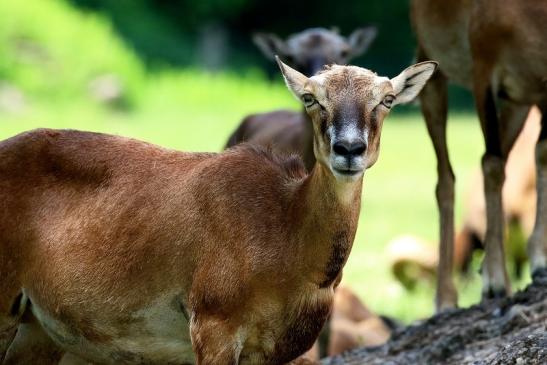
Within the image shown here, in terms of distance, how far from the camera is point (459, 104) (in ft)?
105

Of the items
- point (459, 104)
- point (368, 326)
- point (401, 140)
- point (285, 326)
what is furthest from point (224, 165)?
point (459, 104)

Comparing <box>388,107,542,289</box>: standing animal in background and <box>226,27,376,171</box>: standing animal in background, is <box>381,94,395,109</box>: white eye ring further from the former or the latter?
<box>388,107,542,289</box>: standing animal in background

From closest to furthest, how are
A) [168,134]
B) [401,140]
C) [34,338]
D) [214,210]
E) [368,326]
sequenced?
[214,210]
[34,338]
[368,326]
[168,134]
[401,140]

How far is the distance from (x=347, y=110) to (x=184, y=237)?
114cm

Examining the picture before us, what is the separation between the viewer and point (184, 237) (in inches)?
279

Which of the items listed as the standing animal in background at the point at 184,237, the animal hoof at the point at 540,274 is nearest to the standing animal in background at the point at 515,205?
the animal hoof at the point at 540,274

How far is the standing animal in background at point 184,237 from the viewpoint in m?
6.79

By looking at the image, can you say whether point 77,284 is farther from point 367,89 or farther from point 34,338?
point 367,89

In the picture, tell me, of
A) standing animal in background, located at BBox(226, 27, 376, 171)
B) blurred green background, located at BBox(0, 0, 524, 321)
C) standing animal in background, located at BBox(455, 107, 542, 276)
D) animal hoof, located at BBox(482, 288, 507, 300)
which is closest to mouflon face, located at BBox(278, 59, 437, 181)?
animal hoof, located at BBox(482, 288, 507, 300)

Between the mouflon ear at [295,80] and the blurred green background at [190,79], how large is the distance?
941 cm

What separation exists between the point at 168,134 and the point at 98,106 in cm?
186

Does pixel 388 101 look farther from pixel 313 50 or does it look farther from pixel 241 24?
pixel 241 24

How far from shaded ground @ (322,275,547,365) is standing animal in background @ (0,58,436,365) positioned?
4.80 ft

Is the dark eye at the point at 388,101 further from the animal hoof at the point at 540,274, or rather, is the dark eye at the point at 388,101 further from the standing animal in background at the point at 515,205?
the standing animal in background at the point at 515,205
